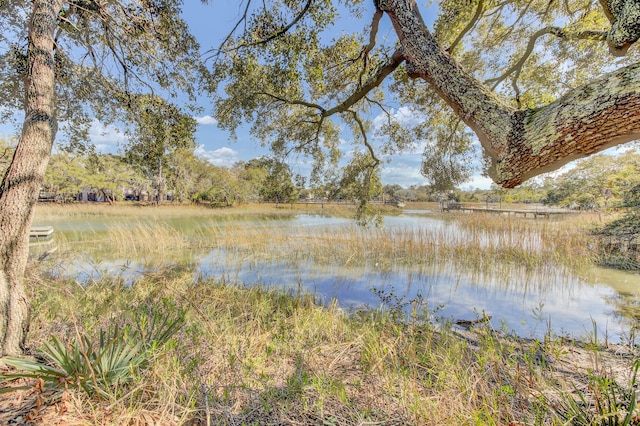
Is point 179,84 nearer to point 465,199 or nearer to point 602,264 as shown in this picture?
point 602,264

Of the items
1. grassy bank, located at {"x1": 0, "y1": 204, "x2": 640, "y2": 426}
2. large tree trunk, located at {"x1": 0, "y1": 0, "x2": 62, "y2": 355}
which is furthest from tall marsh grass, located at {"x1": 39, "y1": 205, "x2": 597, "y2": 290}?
large tree trunk, located at {"x1": 0, "y1": 0, "x2": 62, "y2": 355}

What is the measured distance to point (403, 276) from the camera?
631cm

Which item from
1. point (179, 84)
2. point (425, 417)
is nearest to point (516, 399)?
point (425, 417)

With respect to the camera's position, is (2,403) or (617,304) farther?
(617,304)

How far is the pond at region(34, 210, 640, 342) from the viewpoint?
13.5ft

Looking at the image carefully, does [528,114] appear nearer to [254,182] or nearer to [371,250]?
[371,250]

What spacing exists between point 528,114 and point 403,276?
493 cm

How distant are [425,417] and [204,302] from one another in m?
3.35

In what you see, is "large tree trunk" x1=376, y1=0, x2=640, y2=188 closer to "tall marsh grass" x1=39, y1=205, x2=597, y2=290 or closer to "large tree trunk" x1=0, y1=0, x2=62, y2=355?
"large tree trunk" x1=0, y1=0, x2=62, y2=355

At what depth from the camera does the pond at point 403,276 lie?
162 inches

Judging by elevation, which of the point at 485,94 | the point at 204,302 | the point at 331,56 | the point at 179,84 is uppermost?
the point at 331,56

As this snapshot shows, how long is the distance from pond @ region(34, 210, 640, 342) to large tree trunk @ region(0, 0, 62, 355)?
2.60 ft

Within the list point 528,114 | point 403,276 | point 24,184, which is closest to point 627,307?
point 403,276

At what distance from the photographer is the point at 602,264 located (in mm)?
7035
